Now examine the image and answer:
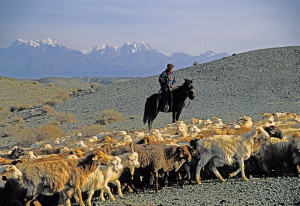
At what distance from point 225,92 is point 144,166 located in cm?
2507

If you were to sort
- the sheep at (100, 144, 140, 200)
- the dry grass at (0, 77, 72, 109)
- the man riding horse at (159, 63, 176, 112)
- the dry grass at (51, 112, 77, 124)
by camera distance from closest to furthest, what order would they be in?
the sheep at (100, 144, 140, 200) < the man riding horse at (159, 63, 176, 112) < the dry grass at (51, 112, 77, 124) < the dry grass at (0, 77, 72, 109)

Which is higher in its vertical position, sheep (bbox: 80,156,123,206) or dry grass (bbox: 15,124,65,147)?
sheep (bbox: 80,156,123,206)

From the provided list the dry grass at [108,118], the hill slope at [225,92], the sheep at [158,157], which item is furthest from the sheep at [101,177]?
the dry grass at [108,118]

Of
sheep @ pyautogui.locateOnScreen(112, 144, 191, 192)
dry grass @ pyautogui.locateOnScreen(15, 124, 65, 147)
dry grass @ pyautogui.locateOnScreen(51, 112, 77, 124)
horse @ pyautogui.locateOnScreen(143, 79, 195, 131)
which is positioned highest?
horse @ pyautogui.locateOnScreen(143, 79, 195, 131)

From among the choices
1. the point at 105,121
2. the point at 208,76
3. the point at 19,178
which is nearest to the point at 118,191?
the point at 19,178

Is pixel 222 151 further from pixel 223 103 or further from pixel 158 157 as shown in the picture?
pixel 223 103

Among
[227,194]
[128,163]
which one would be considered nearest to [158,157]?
[128,163]

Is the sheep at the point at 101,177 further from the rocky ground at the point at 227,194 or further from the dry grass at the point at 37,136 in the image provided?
the dry grass at the point at 37,136

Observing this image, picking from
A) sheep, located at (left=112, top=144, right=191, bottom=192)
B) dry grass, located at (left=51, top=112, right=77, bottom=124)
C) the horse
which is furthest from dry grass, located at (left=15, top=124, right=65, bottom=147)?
sheep, located at (left=112, top=144, right=191, bottom=192)

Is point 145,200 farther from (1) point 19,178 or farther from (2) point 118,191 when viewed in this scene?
(1) point 19,178

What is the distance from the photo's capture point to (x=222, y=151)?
9164 mm

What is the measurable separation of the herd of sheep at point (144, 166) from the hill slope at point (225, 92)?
1200 cm

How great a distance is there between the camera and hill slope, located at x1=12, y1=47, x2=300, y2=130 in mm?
25469

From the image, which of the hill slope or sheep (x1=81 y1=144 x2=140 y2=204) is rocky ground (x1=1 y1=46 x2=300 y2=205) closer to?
the hill slope
